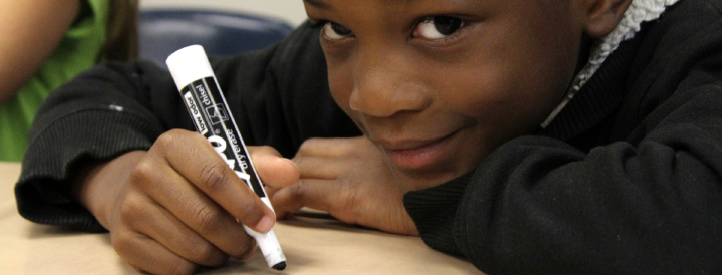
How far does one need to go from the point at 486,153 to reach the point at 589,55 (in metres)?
0.17

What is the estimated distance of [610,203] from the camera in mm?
431

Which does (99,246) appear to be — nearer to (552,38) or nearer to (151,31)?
(552,38)

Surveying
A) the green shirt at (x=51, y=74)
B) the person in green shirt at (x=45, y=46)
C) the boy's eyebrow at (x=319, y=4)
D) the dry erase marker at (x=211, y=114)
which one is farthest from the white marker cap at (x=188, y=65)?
the green shirt at (x=51, y=74)

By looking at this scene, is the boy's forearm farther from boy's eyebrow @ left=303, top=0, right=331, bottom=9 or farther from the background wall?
the background wall

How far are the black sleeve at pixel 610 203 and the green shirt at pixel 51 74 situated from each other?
3.30 feet

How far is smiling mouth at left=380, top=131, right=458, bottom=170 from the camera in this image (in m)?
0.60

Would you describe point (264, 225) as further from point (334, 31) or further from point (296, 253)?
point (334, 31)

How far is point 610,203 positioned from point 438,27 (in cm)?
22

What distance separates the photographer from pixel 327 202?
0.69 meters

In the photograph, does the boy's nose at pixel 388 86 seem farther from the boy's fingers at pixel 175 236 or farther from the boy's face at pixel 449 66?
the boy's fingers at pixel 175 236

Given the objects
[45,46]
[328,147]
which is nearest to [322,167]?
[328,147]

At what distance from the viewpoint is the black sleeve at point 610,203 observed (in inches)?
16.2

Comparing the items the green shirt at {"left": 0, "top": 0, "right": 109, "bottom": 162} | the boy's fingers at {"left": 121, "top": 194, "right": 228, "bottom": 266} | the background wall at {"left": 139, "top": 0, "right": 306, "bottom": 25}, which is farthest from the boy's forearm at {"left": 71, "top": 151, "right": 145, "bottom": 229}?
the background wall at {"left": 139, "top": 0, "right": 306, "bottom": 25}

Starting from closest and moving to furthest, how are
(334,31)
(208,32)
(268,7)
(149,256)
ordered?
(149,256) < (334,31) < (208,32) < (268,7)
